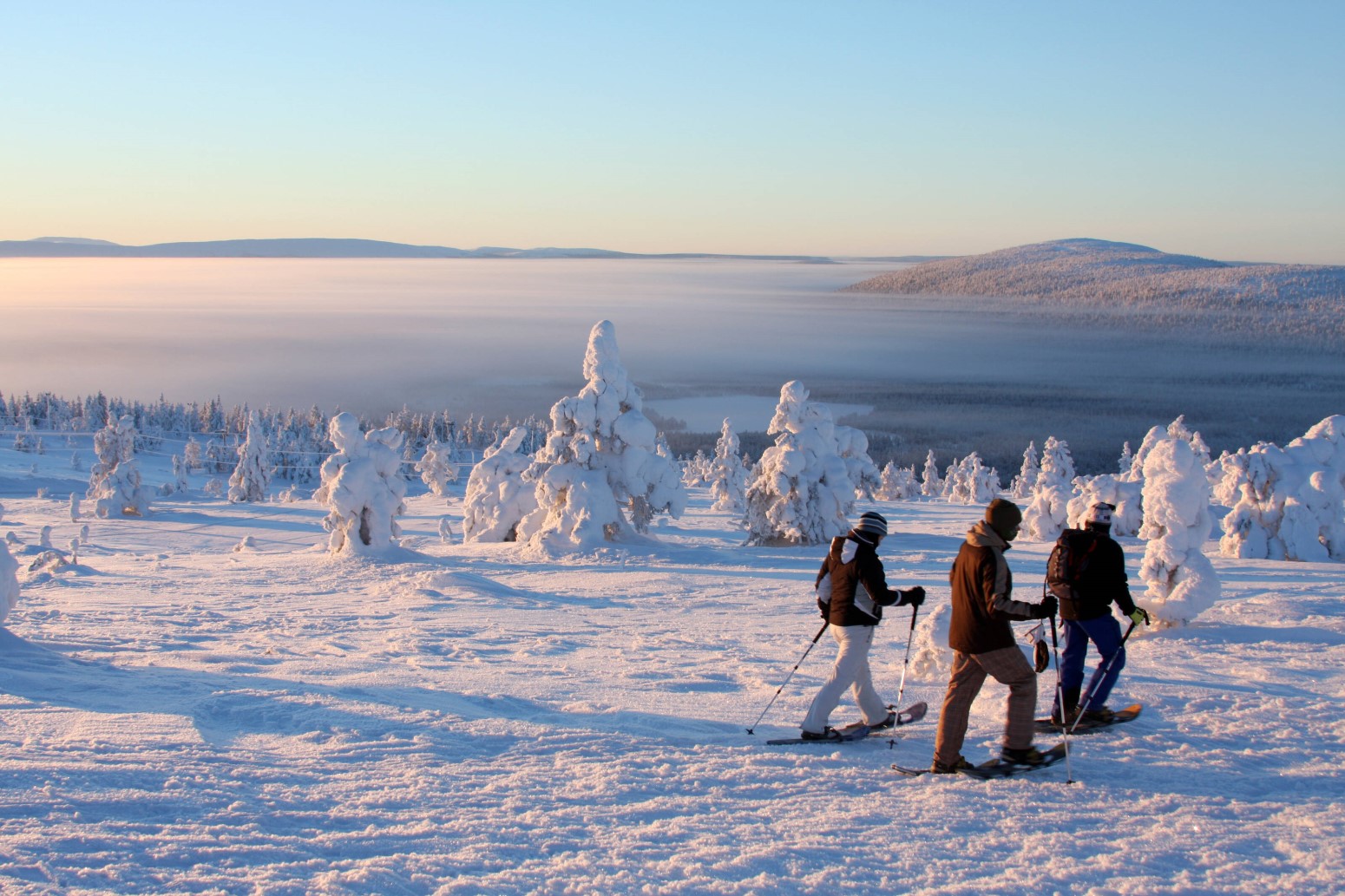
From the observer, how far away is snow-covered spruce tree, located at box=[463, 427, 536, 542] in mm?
30328

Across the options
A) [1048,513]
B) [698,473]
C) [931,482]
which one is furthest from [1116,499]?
[698,473]

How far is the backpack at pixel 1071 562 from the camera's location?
8312 mm

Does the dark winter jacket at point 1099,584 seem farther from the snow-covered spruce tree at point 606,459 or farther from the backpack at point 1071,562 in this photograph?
the snow-covered spruce tree at point 606,459

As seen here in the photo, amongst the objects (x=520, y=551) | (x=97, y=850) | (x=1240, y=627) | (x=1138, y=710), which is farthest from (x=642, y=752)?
(x=520, y=551)

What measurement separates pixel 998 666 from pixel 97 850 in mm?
5814

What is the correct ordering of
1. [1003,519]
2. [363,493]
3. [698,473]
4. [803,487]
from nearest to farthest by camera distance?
[1003,519], [363,493], [803,487], [698,473]

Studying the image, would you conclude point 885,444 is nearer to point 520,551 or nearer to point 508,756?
point 520,551

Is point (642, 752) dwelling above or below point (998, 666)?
below

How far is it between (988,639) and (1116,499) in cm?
2472

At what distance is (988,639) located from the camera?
6.86m

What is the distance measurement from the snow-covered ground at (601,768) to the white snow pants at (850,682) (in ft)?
0.91

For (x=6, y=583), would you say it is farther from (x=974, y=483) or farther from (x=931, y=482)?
(x=931, y=482)

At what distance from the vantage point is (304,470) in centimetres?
11962

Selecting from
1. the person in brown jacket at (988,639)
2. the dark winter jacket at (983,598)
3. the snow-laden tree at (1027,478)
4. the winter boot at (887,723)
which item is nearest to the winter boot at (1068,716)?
the person in brown jacket at (988,639)
